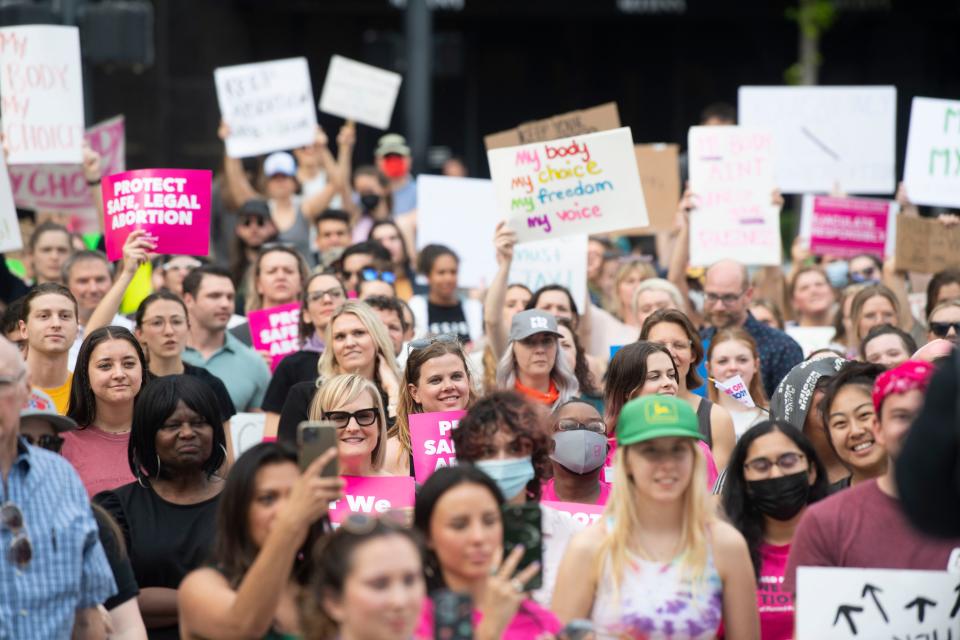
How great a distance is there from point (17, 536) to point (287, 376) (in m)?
3.65

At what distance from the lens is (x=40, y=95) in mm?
10125

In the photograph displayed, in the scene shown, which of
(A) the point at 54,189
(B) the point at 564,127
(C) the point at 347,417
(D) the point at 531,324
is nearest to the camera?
(C) the point at 347,417

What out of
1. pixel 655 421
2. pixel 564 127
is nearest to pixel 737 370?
pixel 655 421

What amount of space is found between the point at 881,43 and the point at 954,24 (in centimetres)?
105

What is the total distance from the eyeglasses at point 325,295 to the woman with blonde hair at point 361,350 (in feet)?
2.66

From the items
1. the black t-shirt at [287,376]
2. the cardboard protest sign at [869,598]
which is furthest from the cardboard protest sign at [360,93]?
the cardboard protest sign at [869,598]

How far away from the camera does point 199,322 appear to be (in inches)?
341

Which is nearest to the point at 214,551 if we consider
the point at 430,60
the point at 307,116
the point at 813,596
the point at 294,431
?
the point at 813,596

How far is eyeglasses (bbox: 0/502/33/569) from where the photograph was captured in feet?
14.5

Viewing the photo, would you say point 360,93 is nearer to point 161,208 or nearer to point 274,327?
point 274,327

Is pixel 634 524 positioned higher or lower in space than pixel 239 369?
lower

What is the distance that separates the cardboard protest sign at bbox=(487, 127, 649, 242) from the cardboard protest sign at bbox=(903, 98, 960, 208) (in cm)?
220

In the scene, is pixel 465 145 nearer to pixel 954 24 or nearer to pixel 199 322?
pixel 954 24

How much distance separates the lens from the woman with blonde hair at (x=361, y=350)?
7.64 meters
